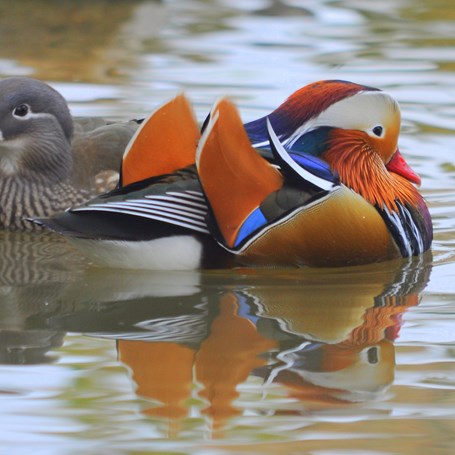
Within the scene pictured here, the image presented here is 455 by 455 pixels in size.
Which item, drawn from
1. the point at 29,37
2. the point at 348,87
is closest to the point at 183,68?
the point at 29,37

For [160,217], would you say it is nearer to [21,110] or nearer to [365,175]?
[365,175]

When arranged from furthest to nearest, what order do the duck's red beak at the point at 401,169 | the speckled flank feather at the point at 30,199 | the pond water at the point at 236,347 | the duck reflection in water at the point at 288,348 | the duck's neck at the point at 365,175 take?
the speckled flank feather at the point at 30,199 → the duck's red beak at the point at 401,169 → the duck's neck at the point at 365,175 → the duck reflection in water at the point at 288,348 → the pond water at the point at 236,347

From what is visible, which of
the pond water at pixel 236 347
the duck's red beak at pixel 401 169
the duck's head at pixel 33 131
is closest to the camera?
the pond water at pixel 236 347

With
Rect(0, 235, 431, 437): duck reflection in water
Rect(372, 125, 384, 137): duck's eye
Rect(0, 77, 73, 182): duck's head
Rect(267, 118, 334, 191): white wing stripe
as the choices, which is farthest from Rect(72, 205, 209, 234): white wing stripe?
Rect(0, 77, 73, 182): duck's head

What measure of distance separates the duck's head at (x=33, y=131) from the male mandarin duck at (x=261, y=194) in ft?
3.41

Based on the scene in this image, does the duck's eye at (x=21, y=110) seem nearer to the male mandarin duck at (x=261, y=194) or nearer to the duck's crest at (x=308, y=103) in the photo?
the male mandarin duck at (x=261, y=194)

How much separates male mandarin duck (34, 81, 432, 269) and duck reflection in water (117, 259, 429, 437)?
16 centimetres

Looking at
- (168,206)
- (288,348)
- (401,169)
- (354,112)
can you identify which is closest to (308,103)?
(354,112)

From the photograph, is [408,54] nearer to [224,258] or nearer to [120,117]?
[120,117]

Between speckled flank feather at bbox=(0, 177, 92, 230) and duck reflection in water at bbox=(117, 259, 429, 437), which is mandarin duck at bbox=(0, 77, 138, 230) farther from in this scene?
duck reflection in water at bbox=(117, 259, 429, 437)

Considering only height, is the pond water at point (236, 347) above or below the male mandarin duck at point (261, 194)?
below

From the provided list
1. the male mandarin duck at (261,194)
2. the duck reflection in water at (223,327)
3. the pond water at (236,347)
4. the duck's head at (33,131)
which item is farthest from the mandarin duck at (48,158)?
the male mandarin duck at (261,194)

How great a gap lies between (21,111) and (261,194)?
1.67m

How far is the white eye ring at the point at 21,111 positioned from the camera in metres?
6.18
